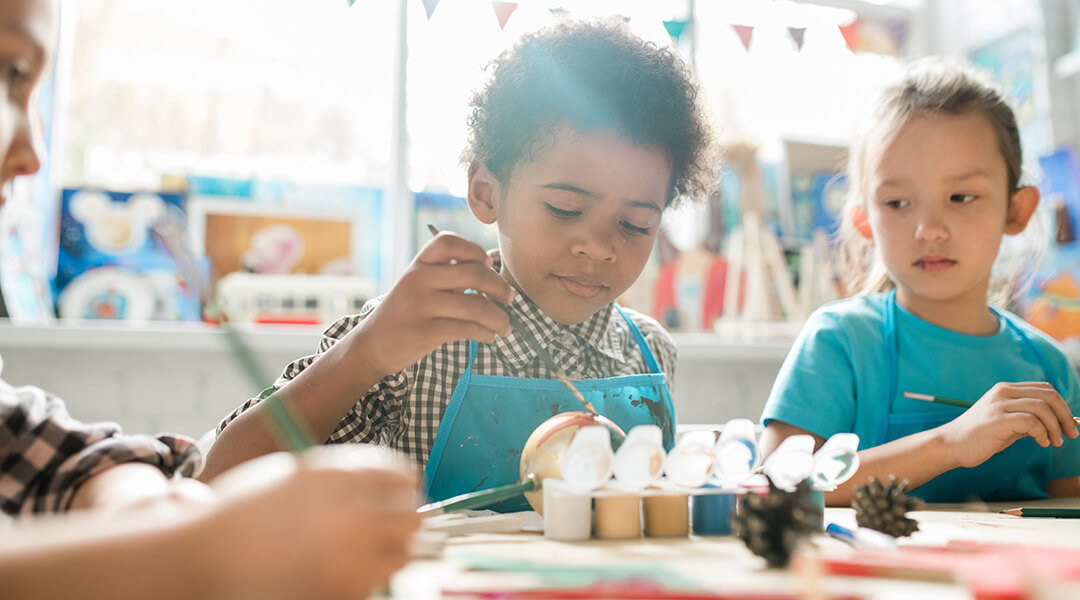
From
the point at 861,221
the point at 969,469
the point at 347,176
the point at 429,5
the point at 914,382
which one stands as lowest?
the point at 969,469

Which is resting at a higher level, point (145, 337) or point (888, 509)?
point (145, 337)

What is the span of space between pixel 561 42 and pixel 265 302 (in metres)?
1.21

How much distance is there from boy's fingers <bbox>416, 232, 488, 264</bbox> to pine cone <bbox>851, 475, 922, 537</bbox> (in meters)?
0.37

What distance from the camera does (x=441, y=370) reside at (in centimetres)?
90

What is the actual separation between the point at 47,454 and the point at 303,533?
27 centimetres

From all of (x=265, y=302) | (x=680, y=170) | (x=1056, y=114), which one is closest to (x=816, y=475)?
(x=680, y=170)

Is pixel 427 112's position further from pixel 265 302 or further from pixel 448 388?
pixel 448 388

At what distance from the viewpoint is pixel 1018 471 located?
1.02m

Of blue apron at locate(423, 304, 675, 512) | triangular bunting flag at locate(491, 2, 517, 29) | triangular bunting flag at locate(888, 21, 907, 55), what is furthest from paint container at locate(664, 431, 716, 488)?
triangular bunting flag at locate(888, 21, 907, 55)

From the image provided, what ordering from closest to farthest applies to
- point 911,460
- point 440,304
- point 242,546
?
1. point 242,546
2. point 440,304
3. point 911,460

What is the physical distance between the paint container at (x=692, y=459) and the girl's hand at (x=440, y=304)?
0.23 m


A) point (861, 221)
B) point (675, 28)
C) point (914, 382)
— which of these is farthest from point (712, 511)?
point (675, 28)

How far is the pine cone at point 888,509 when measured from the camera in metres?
0.50

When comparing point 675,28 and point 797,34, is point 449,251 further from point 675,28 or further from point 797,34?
point 797,34
